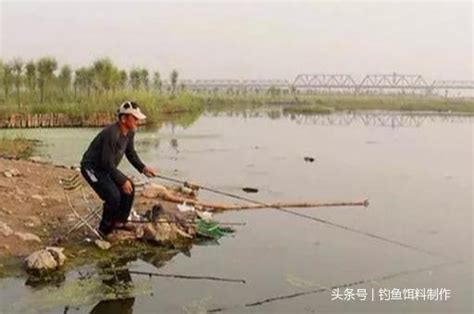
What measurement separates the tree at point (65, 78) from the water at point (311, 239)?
17963 millimetres

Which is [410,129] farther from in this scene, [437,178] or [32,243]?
[32,243]

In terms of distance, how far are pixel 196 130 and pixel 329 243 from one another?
21.6 meters

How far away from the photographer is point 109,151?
6770mm

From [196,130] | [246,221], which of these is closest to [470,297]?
[246,221]

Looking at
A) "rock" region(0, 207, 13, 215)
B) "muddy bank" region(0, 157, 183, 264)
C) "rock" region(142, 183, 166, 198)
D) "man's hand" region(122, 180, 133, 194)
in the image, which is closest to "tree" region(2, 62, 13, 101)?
"muddy bank" region(0, 157, 183, 264)

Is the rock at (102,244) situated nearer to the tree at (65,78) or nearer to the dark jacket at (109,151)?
the dark jacket at (109,151)

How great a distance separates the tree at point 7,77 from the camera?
32625mm

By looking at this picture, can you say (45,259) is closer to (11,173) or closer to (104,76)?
(11,173)

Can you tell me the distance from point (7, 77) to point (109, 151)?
28589 mm

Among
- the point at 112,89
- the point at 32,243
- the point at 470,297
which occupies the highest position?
the point at 112,89

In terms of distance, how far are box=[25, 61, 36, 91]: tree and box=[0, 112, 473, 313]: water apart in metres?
14.9

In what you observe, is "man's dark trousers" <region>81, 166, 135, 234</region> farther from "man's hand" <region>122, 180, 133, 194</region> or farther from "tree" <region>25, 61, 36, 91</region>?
"tree" <region>25, 61, 36, 91</region>

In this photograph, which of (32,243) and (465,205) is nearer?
(32,243)

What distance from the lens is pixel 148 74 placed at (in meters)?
51.5
